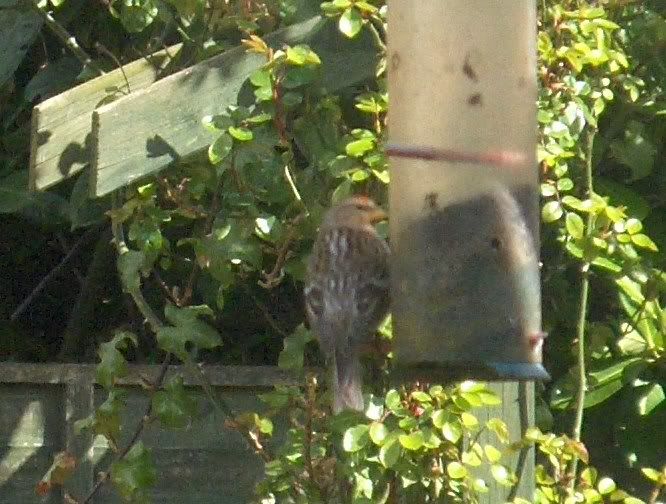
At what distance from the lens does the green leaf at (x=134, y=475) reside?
374 cm

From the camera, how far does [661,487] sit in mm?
3881

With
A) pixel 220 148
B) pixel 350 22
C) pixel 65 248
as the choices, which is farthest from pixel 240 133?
pixel 65 248

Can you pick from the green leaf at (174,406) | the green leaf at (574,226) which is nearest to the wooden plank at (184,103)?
the green leaf at (574,226)

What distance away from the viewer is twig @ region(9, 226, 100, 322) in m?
5.03

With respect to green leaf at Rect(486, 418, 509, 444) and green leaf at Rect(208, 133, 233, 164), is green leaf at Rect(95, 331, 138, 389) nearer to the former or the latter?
green leaf at Rect(208, 133, 233, 164)

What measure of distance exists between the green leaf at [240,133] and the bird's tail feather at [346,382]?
17.2 inches

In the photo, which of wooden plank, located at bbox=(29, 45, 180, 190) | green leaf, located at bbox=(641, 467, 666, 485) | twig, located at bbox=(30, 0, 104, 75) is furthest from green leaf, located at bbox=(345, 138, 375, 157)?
twig, located at bbox=(30, 0, 104, 75)

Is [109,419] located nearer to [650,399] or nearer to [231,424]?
[231,424]

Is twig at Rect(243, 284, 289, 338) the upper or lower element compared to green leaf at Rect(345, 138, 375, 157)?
lower

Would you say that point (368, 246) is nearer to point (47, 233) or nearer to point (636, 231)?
point (636, 231)

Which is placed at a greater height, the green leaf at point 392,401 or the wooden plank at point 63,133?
the wooden plank at point 63,133

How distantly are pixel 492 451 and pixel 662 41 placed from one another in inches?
43.6

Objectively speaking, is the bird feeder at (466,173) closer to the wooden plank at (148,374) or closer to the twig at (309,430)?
the twig at (309,430)

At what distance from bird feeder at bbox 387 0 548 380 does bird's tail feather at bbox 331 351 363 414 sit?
0.24m
